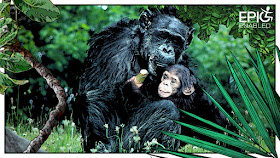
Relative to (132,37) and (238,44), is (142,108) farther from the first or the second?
(238,44)

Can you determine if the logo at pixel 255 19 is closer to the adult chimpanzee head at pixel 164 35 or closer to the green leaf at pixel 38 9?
the adult chimpanzee head at pixel 164 35

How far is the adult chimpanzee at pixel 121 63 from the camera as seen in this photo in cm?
217

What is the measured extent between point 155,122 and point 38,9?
116cm

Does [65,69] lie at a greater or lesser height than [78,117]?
greater

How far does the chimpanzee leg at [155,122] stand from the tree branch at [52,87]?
0.54 meters

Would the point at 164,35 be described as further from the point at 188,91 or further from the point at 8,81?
the point at 8,81

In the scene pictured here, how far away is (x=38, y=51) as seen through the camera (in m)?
2.17

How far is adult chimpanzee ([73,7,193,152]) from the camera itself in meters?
2.17

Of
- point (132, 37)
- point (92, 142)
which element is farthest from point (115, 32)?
point (92, 142)

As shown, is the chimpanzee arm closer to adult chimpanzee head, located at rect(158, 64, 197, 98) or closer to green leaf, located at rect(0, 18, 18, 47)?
adult chimpanzee head, located at rect(158, 64, 197, 98)

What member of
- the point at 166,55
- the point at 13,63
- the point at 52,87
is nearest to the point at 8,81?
the point at 13,63

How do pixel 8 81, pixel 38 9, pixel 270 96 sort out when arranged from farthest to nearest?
1. pixel 8 81
2. pixel 38 9
3. pixel 270 96

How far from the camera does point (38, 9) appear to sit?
1858mm

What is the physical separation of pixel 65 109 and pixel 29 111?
275mm
